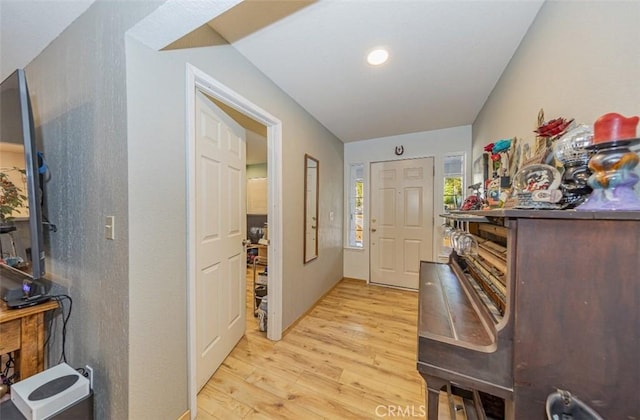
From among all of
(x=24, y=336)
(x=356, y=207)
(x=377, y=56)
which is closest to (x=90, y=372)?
(x=24, y=336)

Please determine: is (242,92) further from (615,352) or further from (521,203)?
(615,352)

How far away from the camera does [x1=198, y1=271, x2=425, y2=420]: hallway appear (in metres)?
1.41

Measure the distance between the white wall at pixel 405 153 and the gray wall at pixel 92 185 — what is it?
3048mm

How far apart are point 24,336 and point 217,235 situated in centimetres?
103

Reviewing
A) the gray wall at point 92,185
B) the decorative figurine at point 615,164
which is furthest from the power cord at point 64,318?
the decorative figurine at point 615,164

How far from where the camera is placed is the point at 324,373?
170cm

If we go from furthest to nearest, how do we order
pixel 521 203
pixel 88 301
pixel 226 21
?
1. pixel 226 21
2. pixel 88 301
3. pixel 521 203

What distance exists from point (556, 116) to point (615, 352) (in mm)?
1055

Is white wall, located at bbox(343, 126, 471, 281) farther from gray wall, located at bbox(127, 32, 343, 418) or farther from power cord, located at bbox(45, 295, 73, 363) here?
power cord, located at bbox(45, 295, 73, 363)

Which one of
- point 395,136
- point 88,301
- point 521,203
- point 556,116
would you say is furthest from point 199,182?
point 395,136

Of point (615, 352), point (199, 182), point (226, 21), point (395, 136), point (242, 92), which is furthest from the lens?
point (395, 136)

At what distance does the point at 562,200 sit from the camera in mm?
752

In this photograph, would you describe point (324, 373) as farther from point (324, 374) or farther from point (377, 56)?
point (377, 56)

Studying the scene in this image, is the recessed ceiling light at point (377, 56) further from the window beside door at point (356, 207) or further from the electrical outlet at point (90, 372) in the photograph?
the electrical outlet at point (90, 372)
